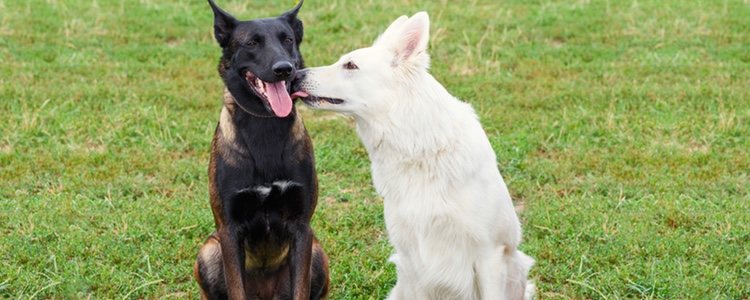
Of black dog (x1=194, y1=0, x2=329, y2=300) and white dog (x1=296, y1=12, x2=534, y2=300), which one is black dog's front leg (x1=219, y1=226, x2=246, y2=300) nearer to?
black dog (x1=194, y1=0, x2=329, y2=300)

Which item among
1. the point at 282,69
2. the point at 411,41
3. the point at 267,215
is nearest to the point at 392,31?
the point at 411,41

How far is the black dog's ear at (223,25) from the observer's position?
4934 millimetres

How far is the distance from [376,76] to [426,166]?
18.8 inches

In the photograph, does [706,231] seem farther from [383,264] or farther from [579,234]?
[383,264]

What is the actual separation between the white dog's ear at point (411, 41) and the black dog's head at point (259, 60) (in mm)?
498

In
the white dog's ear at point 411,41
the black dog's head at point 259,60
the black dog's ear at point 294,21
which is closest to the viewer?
the white dog's ear at point 411,41

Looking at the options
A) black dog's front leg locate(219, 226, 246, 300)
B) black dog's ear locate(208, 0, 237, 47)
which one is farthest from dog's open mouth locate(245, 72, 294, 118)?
black dog's front leg locate(219, 226, 246, 300)

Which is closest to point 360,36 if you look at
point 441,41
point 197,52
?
point 441,41

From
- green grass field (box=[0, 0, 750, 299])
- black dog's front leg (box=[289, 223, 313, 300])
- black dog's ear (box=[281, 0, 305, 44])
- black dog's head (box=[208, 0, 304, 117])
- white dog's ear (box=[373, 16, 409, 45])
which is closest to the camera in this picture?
white dog's ear (box=[373, 16, 409, 45])

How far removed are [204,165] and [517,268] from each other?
3460mm

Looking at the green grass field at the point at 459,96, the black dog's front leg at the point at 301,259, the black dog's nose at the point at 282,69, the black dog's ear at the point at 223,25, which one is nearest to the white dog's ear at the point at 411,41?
the black dog's nose at the point at 282,69

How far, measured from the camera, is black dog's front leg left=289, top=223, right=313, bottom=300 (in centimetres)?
495

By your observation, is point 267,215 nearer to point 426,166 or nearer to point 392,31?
point 426,166

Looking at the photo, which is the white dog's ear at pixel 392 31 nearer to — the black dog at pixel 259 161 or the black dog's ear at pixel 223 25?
the black dog at pixel 259 161
